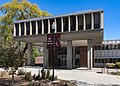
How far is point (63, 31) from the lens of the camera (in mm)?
38344

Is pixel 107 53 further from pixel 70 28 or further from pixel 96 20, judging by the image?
pixel 96 20

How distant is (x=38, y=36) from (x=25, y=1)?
13.7 metres

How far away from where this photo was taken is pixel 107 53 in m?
53.5

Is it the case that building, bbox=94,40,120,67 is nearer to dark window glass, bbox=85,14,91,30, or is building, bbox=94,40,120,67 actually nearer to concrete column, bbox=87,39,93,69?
concrete column, bbox=87,39,93,69

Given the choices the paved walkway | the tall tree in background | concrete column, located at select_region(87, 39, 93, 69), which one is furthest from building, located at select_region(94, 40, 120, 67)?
the paved walkway

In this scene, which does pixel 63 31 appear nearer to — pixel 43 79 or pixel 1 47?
pixel 43 79

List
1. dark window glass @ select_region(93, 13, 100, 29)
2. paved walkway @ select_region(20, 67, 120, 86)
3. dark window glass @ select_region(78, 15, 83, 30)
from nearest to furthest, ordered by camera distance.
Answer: paved walkway @ select_region(20, 67, 120, 86) → dark window glass @ select_region(93, 13, 100, 29) → dark window glass @ select_region(78, 15, 83, 30)

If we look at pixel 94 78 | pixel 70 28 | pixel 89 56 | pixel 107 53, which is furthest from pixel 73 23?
pixel 107 53

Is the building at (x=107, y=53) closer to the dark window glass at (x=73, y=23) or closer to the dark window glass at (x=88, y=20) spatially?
the dark window glass at (x=73, y=23)

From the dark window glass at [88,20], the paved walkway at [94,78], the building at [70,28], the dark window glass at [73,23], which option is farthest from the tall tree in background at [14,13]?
the paved walkway at [94,78]

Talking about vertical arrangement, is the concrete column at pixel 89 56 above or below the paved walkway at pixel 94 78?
above

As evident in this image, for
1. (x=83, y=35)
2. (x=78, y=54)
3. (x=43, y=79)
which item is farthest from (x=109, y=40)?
(x=43, y=79)

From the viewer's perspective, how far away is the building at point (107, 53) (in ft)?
173

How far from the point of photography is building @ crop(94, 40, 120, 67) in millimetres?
52750
